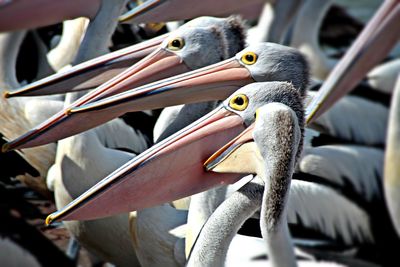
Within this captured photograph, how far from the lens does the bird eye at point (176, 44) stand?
4055 mm

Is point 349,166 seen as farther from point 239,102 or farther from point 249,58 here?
point 239,102

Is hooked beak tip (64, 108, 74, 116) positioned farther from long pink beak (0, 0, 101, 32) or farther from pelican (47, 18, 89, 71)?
pelican (47, 18, 89, 71)

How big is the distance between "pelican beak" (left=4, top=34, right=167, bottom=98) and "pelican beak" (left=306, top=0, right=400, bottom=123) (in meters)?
1.08

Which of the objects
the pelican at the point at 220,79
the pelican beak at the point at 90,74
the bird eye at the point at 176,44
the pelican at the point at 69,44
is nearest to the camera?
the pelican at the point at 220,79

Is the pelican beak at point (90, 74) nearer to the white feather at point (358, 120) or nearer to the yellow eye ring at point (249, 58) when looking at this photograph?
the yellow eye ring at point (249, 58)

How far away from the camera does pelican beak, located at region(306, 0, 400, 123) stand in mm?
4914

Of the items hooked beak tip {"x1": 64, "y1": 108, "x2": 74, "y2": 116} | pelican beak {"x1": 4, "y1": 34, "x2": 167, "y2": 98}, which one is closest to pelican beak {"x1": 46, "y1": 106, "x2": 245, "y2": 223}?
hooked beak tip {"x1": 64, "y1": 108, "x2": 74, "y2": 116}

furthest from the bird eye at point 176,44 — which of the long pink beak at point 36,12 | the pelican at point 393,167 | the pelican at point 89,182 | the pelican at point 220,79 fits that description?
the pelican at point 393,167

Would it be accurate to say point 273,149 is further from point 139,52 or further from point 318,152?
point 318,152

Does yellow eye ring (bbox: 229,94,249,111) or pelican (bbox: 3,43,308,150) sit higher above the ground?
yellow eye ring (bbox: 229,94,249,111)

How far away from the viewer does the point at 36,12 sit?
4922mm

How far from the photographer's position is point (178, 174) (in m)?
3.39

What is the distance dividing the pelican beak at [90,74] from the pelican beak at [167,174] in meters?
0.85

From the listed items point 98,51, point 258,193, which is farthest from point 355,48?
point 258,193
